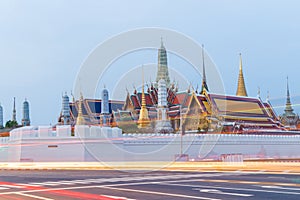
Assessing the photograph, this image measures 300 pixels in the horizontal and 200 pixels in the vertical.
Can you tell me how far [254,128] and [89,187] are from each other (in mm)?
38209

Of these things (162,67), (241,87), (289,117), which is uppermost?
(162,67)

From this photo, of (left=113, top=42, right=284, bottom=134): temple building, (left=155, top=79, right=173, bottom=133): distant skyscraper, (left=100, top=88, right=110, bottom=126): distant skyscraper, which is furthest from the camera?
(left=100, top=88, right=110, bottom=126): distant skyscraper

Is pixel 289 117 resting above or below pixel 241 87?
below

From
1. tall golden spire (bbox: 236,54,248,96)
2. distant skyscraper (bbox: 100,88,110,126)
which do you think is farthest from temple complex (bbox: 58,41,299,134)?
tall golden spire (bbox: 236,54,248,96)

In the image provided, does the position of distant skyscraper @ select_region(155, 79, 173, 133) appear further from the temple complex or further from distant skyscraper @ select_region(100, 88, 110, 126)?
distant skyscraper @ select_region(100, 88, 110, 126)

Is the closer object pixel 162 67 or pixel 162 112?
pixel 162 112

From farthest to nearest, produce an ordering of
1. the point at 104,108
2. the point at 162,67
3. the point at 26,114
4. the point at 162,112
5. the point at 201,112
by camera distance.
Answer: the point at 26,114 < the point at 162,67 < the point at 104,108 < the point at 162,112 < the point at 201,112

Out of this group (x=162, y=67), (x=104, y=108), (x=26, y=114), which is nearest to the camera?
(x=104, y=108)

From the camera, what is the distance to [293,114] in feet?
219

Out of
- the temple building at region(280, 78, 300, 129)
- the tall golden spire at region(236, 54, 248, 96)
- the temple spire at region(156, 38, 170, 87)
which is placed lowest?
the temple building at region(280, 78, 300, 129)

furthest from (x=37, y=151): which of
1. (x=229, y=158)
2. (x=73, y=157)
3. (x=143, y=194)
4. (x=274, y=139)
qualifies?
(x=143, y=194)

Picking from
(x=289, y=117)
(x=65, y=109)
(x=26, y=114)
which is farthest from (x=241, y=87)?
(x=26, y=114)

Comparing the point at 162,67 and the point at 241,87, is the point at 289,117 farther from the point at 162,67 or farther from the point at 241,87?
→ the point at 162,67

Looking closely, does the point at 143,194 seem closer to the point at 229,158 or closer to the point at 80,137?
the point at 229,158
